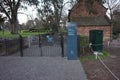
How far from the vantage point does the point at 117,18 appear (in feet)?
228

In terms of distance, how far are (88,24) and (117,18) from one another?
33891mm

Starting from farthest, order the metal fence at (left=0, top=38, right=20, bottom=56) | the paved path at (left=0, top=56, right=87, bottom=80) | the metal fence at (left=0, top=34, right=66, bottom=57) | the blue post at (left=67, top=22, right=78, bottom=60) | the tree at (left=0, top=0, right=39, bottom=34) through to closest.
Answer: the tree at (left=0, top=0, right=39, bottom=34) → the metal fence at (left=0, top=38, right=20, bottom=56) → the metal fence at (left=0, top=34, right=66, bottom=57) → the blue post at (left=67, top=22, right=78, bottom=60) → the paved path at (left=0, top=56, right=87, bottom=80)

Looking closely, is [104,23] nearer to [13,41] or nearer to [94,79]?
[13,41]

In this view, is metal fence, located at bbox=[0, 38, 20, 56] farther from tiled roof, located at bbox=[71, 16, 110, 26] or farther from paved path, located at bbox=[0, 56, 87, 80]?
tiled roof, located at bbox=[71, 16, 110, 26]

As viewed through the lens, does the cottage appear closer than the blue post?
No

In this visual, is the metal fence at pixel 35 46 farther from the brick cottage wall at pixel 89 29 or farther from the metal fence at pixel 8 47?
the brick cottage wall at pixel 89 29

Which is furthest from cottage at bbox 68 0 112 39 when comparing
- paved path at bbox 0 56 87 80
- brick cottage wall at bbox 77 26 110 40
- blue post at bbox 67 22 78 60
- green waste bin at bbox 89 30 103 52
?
paved path at bbox 0 56 87 80

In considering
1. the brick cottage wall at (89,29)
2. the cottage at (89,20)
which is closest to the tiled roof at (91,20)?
the cottage at (89,20)

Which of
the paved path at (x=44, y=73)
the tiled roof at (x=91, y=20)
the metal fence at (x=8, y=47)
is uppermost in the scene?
the tiled roof at (x=91, y=20)

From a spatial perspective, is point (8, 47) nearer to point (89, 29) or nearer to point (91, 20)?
point (89, 29)

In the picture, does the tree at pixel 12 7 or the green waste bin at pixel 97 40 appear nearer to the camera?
the green waste bin at pixel 97 40

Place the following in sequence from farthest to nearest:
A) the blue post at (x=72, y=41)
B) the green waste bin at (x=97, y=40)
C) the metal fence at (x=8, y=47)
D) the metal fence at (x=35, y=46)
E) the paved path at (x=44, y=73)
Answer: the green waste bin at (x=97, y=40)
the metal fence at (x=8, y=47)
the metal fence at (x=35, y=46)
the blue post at (x=72, y=41)
the paved path at (x=44, y=73)

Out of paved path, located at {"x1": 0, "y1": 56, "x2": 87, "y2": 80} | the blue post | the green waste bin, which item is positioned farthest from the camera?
the green waste bin

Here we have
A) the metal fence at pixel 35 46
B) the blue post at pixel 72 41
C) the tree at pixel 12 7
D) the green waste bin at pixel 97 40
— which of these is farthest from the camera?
the tree at pixel 12 7
